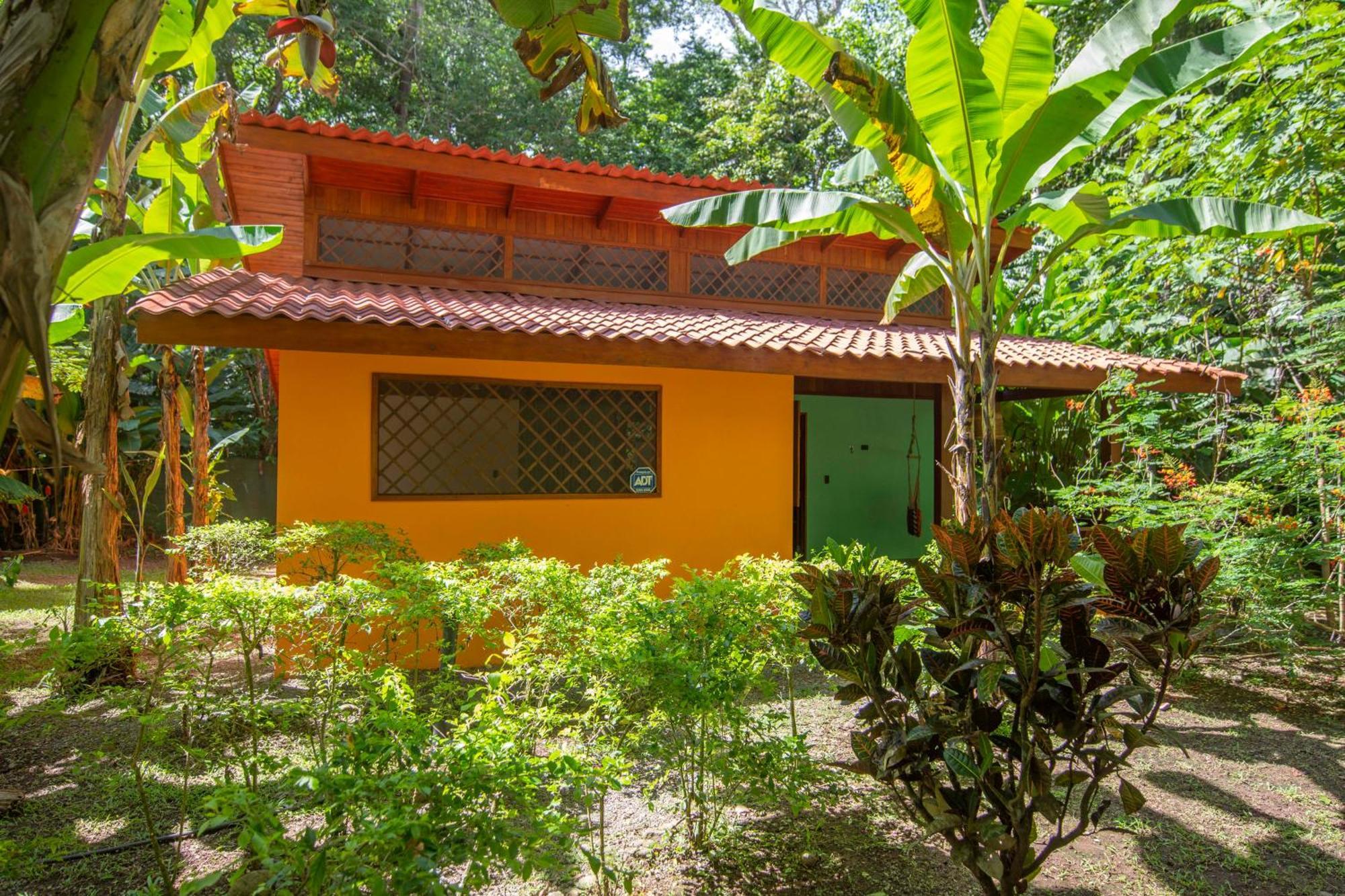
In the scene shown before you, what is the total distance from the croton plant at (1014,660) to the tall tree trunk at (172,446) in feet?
18.0

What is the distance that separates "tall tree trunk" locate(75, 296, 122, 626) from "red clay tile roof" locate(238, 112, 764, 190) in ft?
6.77

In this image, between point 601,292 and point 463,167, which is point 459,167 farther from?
point 601,292

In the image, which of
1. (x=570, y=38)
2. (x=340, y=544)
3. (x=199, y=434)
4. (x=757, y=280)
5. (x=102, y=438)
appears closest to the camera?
(x=570, y=38)

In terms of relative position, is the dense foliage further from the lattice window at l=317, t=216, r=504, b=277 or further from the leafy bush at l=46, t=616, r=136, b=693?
the lattice window at l=317, t=216, r=504, b=277

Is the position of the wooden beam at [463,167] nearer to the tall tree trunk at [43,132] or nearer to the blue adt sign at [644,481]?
the blue adt sign at [644,481]

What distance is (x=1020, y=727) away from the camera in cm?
239

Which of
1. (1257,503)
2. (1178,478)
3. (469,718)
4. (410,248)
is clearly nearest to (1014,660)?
(469,718)

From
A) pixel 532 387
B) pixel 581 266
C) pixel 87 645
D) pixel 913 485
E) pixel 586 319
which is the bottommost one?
pixel 87 645

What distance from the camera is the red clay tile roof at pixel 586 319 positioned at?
194 inches

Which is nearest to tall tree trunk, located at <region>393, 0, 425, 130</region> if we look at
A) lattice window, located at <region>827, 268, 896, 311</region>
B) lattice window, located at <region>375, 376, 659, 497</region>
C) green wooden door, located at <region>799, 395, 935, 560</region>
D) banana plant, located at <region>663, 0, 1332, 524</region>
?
green wooden door, located at <region>799, 395, 935, 560</region>

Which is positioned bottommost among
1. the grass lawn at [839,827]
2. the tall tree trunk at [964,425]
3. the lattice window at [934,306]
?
the grass lawn at [839,827]

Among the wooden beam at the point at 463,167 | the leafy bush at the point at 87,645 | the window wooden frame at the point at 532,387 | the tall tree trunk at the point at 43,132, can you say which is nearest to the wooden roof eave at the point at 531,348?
the window wooden frame at the point at 532,387

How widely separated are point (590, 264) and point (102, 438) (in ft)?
15.0

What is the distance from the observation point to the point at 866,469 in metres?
10.8
